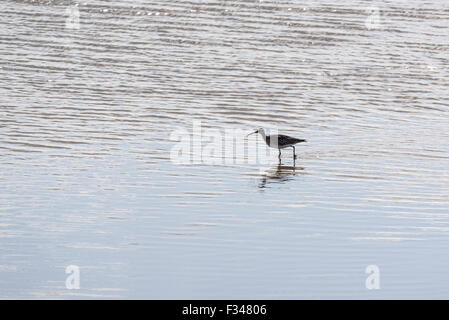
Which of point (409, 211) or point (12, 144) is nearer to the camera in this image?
point (409, 211)

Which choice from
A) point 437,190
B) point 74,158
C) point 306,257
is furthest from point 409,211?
point 74,158

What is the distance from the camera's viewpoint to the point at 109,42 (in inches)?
1009

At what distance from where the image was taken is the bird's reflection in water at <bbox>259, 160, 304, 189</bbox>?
1444 centimetres

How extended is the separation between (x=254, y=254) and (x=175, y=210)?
Result: 188cm

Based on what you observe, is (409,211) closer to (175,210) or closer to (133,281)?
(175,210)

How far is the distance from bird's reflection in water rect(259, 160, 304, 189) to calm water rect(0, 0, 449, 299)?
2.5 inches

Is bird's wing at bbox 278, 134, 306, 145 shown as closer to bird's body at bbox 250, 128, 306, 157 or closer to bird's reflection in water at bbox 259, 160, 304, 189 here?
bird's body at bbox 250, 128, 306, 157

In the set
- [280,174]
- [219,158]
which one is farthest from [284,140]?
[219,158]

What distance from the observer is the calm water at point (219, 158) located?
33.4 feet

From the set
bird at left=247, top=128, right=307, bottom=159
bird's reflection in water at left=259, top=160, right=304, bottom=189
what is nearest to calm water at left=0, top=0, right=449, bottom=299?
bird's reflection in water at left=259, top=160, right=304, bottom=189

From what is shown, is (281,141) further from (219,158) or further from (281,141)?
(219,158)

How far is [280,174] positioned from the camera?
593 inches

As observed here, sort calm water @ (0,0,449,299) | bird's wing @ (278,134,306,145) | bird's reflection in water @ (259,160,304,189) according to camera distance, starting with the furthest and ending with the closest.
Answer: bird's wing @ (278,134,306,145) < bird's reflection in water @ (259,160,304,189) < calm water @ (0,0,449,299)

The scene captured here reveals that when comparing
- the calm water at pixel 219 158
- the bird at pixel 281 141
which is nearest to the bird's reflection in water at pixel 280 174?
the calm water at pixel 219 158
